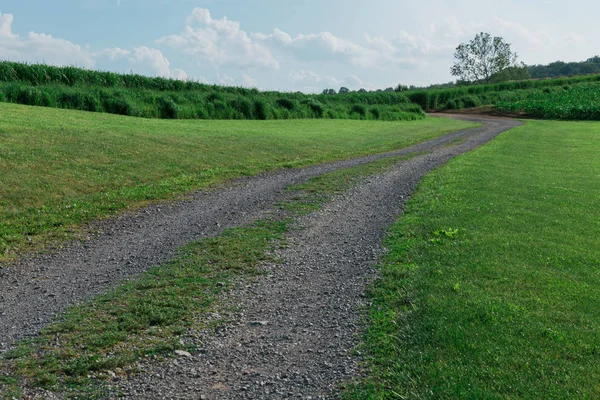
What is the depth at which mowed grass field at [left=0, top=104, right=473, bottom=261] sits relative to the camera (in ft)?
34.1

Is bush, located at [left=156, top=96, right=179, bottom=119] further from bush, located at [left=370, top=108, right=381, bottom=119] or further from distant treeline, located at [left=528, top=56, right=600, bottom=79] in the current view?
distant treeline, located at [left=528, top=56, right=600, bottom=79]

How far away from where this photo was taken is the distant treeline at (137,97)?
27.1 meters

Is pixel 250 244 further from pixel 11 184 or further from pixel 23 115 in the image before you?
pixel 23 115

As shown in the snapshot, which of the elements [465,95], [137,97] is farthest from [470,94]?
[137,97]

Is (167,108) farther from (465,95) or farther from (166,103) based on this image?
(465,95)

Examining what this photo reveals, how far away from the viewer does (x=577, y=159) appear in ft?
68.4

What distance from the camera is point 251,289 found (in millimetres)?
6742

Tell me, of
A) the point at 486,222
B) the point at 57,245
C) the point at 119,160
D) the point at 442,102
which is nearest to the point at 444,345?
the point at 486,222

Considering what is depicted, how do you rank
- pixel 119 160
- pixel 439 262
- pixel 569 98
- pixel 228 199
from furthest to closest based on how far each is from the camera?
1. pixel 569 98
2. pixel 119 160
3. pixel 228 199
4. pixel 439 262

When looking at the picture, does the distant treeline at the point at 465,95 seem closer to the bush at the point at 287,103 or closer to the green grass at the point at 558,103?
the green grass at the point at 558,103

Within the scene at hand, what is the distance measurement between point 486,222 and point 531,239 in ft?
3.80

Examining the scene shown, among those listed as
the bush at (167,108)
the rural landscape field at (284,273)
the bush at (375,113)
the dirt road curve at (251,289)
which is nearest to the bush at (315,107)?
the bush at (375,113)

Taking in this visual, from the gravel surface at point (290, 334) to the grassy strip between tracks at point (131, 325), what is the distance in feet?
0.85

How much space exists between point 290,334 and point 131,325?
62.2 inches
